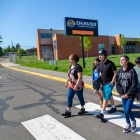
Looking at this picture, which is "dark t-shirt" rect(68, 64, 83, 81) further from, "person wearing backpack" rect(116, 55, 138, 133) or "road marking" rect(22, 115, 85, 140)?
"road marking" rect(22, 115, 85, 140)

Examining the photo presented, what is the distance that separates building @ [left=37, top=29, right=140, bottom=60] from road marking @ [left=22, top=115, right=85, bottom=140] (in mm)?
27216

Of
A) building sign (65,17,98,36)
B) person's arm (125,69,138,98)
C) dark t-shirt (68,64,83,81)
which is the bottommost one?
person's arm (125,69,138,98)

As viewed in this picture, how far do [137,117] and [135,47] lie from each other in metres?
52.7

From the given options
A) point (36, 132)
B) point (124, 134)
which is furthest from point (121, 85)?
point (36, 132)

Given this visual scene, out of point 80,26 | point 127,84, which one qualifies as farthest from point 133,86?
point 80,26

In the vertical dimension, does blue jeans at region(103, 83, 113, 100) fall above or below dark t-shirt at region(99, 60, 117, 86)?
below

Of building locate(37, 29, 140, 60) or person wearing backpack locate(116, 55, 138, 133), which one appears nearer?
person wearing backpack locate(116, 55, 138, 133)

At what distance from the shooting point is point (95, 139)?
2.84 meters

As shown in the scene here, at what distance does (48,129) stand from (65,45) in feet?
106

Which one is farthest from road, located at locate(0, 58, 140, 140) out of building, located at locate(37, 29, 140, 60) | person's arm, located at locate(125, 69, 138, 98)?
building, located at locate(37, 29, 140, 60)

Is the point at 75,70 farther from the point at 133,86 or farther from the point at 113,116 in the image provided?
the point at 113,116

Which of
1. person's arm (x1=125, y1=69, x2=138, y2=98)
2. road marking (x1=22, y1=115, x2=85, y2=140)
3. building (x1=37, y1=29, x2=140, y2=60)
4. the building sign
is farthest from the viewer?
building (x1=37, y1=29, x2=140, y2=60)

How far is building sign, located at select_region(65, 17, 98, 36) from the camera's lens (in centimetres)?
1287

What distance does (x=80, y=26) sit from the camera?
13297 millimetres
